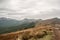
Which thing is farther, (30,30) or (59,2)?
(59,2)

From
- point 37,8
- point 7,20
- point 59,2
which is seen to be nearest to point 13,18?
point 7,20

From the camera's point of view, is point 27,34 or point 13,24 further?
point 13,24

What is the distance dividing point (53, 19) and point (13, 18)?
116cm

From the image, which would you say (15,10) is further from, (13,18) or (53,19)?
(53,19)

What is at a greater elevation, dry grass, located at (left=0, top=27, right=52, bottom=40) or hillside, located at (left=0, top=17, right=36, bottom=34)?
hillside, located at (left=0, top=17, right=36, bottom=34)

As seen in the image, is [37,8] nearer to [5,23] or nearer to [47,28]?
[47,28]

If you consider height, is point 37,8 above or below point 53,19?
above

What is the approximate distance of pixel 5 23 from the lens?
372 centimetres

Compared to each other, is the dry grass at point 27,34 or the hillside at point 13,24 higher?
the hillside at point 13,24

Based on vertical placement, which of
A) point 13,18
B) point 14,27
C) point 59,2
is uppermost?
point 59,2

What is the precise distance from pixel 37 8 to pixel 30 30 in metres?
0.69

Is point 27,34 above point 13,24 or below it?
below

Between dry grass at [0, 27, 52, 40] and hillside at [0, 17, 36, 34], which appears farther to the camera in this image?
hillside at [0, 17, 36, 34]

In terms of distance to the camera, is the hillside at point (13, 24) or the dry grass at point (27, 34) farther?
the hillside at point (13, 24)
